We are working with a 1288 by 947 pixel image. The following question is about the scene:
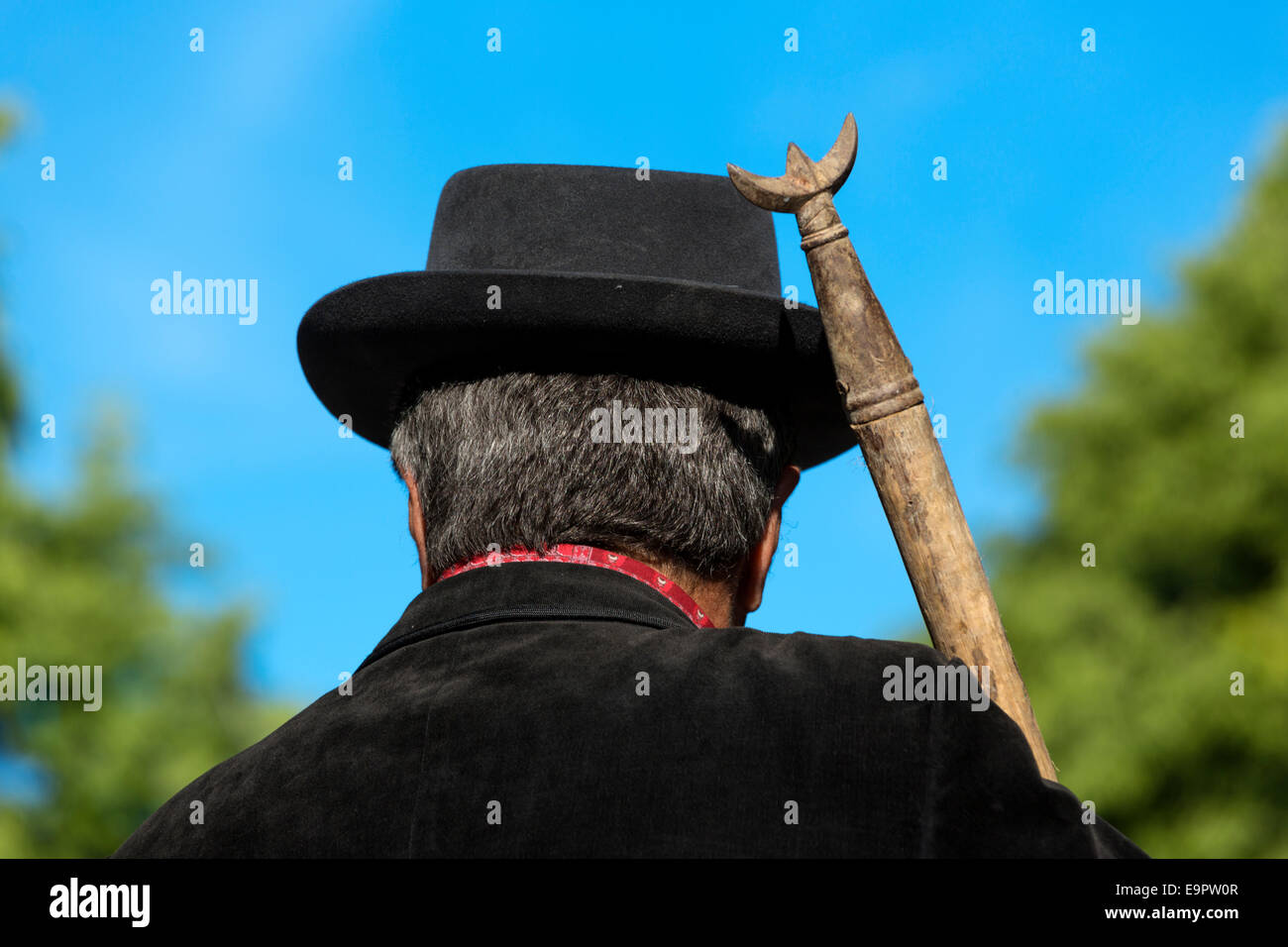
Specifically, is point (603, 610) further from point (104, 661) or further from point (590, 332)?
point (104, 661)

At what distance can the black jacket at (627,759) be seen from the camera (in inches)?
66.8

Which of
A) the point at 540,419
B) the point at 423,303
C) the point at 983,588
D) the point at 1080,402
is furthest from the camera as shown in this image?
the point at 1080,402

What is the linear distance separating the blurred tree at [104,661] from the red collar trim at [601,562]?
1460cm

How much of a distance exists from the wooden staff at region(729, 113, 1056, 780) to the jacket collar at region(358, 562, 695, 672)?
0.40m

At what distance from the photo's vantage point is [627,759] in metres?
1.79

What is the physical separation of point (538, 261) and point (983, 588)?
1.10 m

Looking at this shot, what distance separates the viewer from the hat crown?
261 centimetres

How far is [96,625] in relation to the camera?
53.5 ft

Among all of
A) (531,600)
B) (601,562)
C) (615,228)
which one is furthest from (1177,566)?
(531,600)

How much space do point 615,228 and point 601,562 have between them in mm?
792

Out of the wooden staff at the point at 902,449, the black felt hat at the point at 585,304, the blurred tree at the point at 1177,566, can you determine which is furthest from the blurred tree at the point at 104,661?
the wooden staff at the point at 902,449
